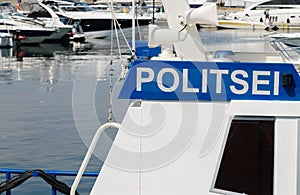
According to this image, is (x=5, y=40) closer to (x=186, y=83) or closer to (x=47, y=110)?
(x=47, y=110)

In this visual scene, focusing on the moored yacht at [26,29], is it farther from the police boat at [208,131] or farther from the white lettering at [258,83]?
the white lettering at [258,83]

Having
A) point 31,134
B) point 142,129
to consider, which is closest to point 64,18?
point 31,134

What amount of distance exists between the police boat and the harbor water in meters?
0.54

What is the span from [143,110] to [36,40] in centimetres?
4893

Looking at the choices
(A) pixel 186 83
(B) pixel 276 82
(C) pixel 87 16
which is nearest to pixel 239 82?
(B) pixel 276 82

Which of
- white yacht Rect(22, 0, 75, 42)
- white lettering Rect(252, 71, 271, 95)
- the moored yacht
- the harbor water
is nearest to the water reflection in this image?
the moored yacht

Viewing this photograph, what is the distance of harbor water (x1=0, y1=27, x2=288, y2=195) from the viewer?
8117 mm

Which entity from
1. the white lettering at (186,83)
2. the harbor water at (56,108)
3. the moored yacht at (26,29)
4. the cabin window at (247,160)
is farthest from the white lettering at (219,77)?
the moored yacht at (26,29)

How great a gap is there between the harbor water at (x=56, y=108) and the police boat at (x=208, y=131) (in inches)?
21.2

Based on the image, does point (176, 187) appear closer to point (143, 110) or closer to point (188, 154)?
point (188, 154)

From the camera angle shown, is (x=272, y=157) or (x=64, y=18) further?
(x=64, y=18)

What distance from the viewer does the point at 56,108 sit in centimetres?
2219

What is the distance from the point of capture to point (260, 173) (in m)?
4.98

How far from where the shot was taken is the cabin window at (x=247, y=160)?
4949 millimetres
